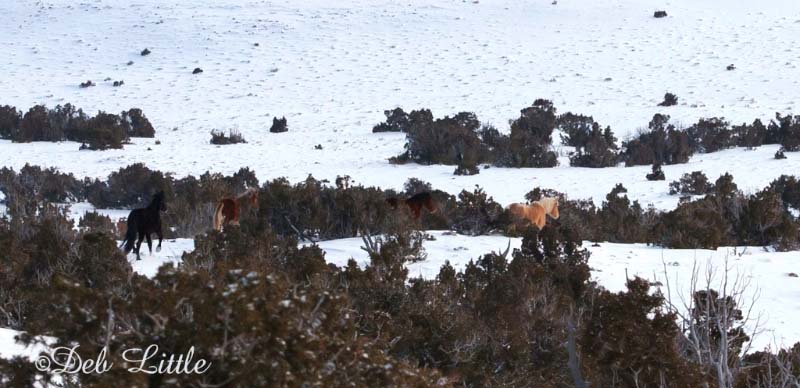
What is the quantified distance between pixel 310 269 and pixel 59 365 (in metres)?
4.14

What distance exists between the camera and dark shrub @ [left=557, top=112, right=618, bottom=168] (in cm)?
1800

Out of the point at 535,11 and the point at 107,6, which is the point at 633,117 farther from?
the point at 107,6

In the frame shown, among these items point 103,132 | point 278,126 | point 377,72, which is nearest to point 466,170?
point 278,126

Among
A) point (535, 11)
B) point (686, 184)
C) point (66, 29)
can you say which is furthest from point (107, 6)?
point (686, 184)

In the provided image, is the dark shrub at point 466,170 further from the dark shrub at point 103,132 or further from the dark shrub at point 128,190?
the dark shrub at point 103,132

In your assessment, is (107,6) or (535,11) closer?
(535,11)

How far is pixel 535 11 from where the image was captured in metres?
39.3

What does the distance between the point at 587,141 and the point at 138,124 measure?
1118 cm

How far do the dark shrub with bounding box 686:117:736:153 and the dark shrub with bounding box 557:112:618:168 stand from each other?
1.65 metres

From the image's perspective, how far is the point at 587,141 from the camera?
62.7 feet

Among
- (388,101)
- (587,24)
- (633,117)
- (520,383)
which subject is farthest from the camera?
(587,24)

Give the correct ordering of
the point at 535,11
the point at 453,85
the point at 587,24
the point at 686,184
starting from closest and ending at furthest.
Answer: the point at 686,184 → the point at 453,85 → the point at 587,24 → the point at 535,11

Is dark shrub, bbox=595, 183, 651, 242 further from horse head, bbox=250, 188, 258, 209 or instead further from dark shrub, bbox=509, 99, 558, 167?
dark shrub, bbox=509, 99, 558, 167

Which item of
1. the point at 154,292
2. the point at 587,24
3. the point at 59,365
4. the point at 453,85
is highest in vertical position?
the point at 587,24
